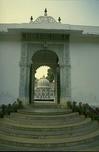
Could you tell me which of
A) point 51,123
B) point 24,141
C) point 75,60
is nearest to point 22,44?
point 75,60

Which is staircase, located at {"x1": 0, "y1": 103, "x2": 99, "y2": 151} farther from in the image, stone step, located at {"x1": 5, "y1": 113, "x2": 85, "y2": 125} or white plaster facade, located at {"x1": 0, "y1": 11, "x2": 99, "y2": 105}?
white plaster facade, located at {"x1": 0, "y1": 11, "x2": 99, "y2": 105}

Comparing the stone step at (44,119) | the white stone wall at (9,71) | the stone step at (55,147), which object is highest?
the white stone wall at (9,71)

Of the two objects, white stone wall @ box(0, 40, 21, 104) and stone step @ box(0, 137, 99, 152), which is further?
white stone wall @ box(0, 40, 21, 104)

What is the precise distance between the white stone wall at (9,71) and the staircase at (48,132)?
266 cm

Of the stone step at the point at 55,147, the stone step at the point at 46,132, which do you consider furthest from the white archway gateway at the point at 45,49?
the stone step at the point at 55,147

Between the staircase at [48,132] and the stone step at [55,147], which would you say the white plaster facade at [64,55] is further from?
the stone step at [55,147]

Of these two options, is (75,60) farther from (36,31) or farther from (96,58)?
(36,31)

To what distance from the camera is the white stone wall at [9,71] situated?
10406mm

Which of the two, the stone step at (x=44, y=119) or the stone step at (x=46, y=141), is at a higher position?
the stone step at (x=44, y=119)

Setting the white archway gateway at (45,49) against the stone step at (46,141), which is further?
the white archway gateway at (45,49)

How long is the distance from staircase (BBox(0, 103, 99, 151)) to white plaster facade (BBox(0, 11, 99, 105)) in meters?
2.83

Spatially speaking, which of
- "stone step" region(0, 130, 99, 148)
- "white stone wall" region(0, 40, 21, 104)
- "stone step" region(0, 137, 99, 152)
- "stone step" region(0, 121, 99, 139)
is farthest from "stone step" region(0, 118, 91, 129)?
"white stone wall" region(0, 40, 21, 104)

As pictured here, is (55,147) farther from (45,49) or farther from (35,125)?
(45,49)

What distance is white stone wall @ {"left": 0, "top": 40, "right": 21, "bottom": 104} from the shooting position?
34.1 ft
